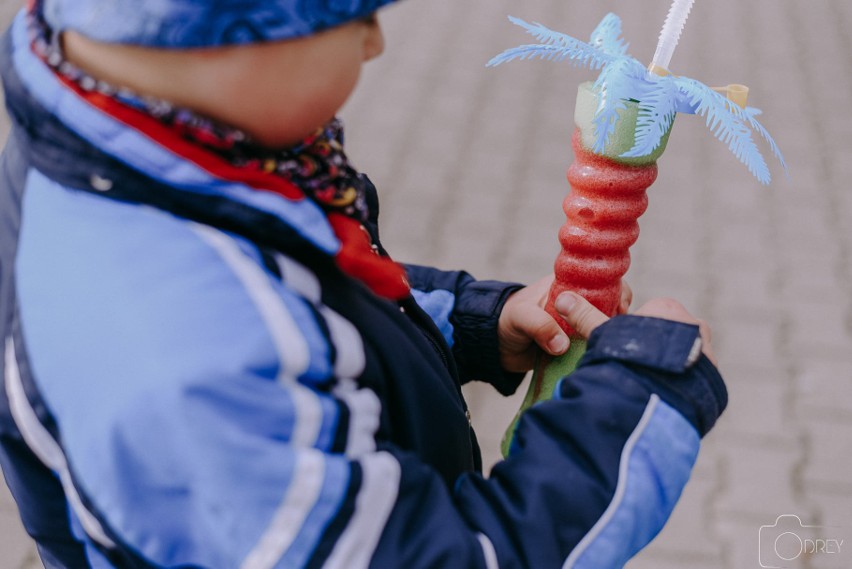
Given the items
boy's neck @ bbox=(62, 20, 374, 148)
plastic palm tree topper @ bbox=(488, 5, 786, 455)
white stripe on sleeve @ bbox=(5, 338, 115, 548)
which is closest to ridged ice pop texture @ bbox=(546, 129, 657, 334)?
plastic palm tree topper @ bbox=(488, 5, 786, 455)

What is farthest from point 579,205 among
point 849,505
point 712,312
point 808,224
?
point 808,224

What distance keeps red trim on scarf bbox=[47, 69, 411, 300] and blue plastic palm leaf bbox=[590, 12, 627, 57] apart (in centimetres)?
42

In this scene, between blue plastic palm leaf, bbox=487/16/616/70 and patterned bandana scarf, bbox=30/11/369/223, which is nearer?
patterned bandana scarf, bbox=30/11/369/223

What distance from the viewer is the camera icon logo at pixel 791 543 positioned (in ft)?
7.13

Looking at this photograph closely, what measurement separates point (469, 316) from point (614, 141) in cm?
38

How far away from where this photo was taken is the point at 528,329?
1.20m

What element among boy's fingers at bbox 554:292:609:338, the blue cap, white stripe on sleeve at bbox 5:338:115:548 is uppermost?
the blue cap

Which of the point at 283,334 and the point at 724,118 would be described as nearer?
the point at 283,334

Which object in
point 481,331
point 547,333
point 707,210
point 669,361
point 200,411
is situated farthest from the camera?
point 707,210

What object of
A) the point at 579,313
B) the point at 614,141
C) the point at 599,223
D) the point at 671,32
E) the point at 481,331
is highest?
the point at 671,32

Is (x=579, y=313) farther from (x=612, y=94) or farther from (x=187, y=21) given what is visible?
(x=187, y=21)

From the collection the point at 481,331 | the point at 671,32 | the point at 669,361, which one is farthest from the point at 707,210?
the point at 669,361

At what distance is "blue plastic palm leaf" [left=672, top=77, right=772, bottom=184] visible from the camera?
1.01m

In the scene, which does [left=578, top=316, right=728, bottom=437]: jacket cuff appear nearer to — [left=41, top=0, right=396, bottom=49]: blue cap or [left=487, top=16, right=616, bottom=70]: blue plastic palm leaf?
[left=487, top=16, right=616, bottom=70]: blue plastic palm leaf
